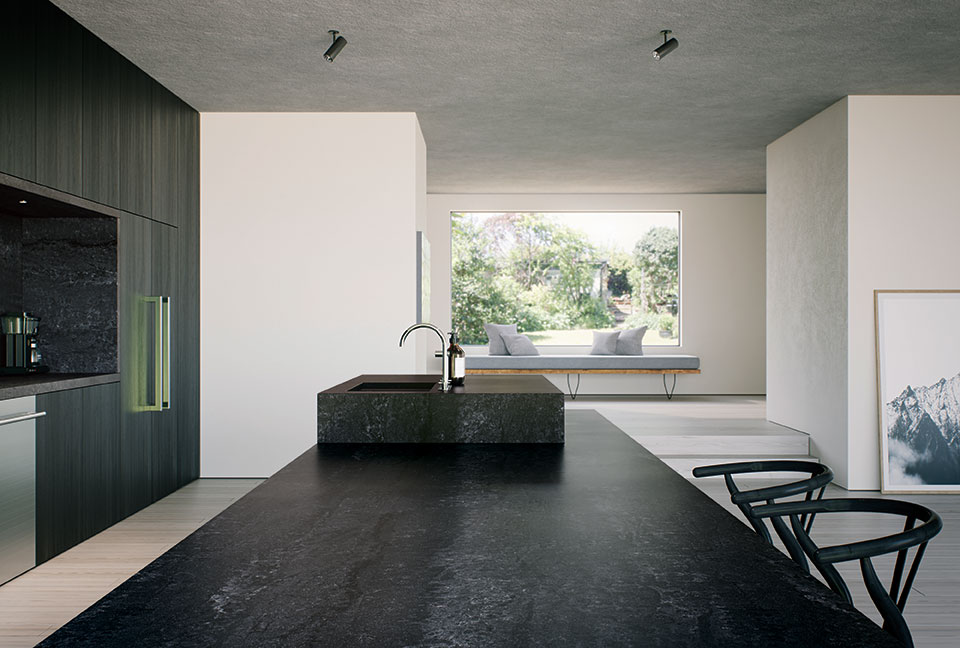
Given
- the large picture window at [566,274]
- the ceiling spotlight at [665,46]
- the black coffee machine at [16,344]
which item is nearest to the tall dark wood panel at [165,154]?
the black coffee machine at [16,344]

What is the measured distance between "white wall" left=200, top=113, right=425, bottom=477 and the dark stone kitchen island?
285 centimetres

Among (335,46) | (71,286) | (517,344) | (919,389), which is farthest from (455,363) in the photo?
(517,344)

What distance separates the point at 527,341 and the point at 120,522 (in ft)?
18.9

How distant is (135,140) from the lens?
4.33 m

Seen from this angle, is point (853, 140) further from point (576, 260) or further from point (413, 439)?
point (576, 260)

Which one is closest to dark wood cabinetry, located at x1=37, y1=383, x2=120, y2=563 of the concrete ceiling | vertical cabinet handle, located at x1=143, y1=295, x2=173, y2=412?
vertical cabinet handle, located at x1=143, y1=295, x2=173, y2=412

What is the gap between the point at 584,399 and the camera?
353 inches

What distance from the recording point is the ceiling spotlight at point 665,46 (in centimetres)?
381

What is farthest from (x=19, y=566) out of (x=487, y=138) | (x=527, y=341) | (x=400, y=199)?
(x=527, y=341)

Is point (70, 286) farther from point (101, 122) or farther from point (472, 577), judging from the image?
point (472, 577)

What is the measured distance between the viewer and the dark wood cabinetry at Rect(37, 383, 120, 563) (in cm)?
345

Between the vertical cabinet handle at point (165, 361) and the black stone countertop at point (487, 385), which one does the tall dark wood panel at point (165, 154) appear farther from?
the black stone countertop at point (487, 385)

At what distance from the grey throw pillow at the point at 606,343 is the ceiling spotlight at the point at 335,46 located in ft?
20.2

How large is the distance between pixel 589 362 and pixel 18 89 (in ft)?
21.6
